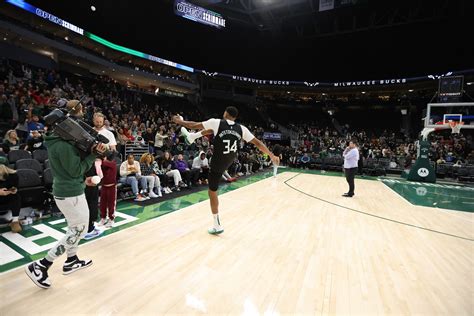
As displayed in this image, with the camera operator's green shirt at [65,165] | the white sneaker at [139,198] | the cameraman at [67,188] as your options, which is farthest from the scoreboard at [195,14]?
the camera operator's green shirt at [65,165]

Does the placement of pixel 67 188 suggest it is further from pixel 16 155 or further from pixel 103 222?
pixel 16 155

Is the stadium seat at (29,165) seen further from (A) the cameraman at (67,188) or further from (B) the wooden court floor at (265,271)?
(A) the cameraman at (67,188)

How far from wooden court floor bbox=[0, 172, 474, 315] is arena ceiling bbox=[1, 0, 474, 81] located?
52.8 feet

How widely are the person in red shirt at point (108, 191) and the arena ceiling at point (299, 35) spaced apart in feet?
51.1

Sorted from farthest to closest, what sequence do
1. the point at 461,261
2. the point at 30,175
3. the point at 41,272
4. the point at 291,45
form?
the point at 291,45 → the point at 30,175 → the point at 461,261 → the point at 41,272

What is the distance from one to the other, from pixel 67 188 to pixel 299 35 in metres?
23.7

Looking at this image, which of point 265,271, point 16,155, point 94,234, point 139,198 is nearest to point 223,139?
point 265,271

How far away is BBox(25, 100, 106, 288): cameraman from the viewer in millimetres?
2314

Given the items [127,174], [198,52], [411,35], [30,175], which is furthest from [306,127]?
[30,175]

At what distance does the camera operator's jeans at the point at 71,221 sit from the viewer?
2.42 meters

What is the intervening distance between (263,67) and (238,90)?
171 inches

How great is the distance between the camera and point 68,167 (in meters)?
2.34

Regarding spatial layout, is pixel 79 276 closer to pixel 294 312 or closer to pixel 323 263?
pixel 294 312

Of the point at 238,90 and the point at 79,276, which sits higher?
the point at 238,90
